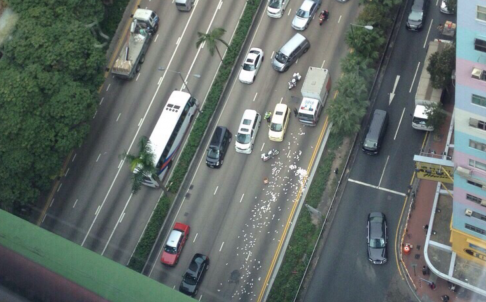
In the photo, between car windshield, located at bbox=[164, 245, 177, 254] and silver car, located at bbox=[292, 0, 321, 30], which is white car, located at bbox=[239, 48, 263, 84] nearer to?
silver car, located at bbox=[292, 0, 321, 30]

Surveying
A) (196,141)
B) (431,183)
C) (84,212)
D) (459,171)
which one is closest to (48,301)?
(84,212)

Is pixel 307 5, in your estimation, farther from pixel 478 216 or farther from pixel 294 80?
pixel 478 216

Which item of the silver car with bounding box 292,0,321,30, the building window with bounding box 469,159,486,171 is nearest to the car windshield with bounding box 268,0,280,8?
the silver car with bounding box 292,0,321,30

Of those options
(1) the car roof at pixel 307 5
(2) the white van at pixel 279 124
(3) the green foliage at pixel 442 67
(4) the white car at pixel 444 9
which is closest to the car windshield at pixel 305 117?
(2) the white van at pixel 279 124

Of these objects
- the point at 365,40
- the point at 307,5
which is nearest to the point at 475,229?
the point at 365,40

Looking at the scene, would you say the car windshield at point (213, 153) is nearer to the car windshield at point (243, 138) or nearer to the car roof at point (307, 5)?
the car windshield at point (243, 138)
